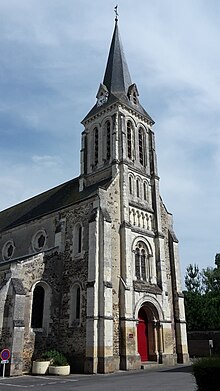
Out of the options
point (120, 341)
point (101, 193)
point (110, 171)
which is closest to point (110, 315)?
point (120, 341)

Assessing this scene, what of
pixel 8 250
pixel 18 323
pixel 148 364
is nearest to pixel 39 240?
pixel 8 250

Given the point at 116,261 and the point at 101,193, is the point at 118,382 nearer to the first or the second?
the point at 116,261

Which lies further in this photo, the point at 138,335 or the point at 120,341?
the point at 138,335

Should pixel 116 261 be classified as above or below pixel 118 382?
above

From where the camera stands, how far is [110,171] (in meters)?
26.9

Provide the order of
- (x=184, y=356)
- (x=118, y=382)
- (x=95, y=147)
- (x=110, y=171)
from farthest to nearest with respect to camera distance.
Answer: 1. (x=95, y=147)
2. (x=110, y=171)
3. (x=184, y=356)
4. (x=118, y=382)

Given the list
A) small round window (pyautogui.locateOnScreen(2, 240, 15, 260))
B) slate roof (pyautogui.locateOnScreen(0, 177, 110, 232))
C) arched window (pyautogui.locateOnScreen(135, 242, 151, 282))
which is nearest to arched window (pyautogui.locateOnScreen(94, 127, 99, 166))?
slate roof (pyautogui.locateOnScreen(0, 177, 110, 232))

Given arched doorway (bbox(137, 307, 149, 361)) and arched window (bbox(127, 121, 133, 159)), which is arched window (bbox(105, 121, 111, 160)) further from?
arched doorway (bbox(137, 307, 149, 361))

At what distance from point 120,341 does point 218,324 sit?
56.3ft

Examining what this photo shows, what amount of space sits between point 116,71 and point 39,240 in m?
16.4

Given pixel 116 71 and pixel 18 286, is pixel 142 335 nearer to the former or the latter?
pixel 18 286

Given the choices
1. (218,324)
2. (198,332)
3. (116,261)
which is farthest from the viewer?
(218,324)

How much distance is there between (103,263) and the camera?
858 inches

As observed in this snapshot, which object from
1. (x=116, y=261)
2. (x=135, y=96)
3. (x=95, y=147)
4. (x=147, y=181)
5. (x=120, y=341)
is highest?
(x=135, y=96)
